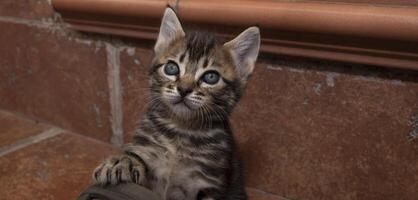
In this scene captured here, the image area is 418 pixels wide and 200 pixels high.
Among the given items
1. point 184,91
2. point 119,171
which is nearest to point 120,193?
point 119,171

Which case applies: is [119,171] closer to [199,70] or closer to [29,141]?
[199,70]

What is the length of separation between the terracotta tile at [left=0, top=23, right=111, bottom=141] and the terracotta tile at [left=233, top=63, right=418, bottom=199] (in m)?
0.37

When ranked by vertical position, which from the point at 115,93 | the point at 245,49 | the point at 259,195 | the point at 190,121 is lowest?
the point at 259,195

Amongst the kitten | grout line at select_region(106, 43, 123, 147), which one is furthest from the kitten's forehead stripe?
grout line at select_region(106, 43, 123, 147)

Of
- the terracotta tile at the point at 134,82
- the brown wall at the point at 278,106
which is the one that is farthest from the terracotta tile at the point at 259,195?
the terracotta tile at the point at 134,82

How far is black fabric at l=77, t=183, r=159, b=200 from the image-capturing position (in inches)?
24.7

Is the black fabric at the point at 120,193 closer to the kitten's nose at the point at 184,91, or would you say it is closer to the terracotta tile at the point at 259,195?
the kitten's nose at the point at 184,91

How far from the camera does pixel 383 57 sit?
73 cm

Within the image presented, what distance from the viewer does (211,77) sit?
72 cm

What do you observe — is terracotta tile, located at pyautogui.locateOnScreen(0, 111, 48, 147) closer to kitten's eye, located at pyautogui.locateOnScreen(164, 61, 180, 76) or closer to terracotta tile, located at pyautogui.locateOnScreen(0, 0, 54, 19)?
terracotta tile, located at pyautogui.locateOnScreen(0, 0, 54, 19)

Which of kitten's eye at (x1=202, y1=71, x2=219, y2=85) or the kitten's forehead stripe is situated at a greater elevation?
the kitten's forehead stripe

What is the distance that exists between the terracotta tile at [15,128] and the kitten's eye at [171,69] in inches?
22.2

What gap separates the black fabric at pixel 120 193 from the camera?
63cm

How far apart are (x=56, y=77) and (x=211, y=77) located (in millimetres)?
583
